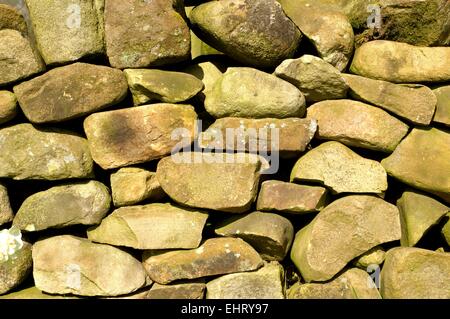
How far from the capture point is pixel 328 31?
9.25 ft

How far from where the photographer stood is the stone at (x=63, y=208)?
2.75 m

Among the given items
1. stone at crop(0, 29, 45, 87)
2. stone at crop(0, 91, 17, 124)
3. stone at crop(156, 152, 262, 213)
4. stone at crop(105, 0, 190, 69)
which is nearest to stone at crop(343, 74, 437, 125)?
stone at crop(156, 152, 262, 213)

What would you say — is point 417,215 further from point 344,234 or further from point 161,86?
point 161,86

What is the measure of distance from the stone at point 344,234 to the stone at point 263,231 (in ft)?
0.41

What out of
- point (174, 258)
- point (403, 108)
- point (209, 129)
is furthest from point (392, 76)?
point (174, 258)

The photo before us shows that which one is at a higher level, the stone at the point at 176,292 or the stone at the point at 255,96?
the stone at the point at 255,96

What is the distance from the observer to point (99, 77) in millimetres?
2686

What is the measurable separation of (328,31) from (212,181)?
108 cm

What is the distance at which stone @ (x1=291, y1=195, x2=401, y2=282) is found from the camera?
272 cm

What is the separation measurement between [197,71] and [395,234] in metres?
1.48

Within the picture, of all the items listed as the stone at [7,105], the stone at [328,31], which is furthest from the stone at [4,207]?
the stone at [328,31]

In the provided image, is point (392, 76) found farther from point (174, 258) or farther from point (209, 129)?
point (174, 258)

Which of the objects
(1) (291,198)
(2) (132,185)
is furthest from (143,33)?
(1) (291,198)

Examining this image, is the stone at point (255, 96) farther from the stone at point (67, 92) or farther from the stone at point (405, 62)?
the stone at point (67, 92)
